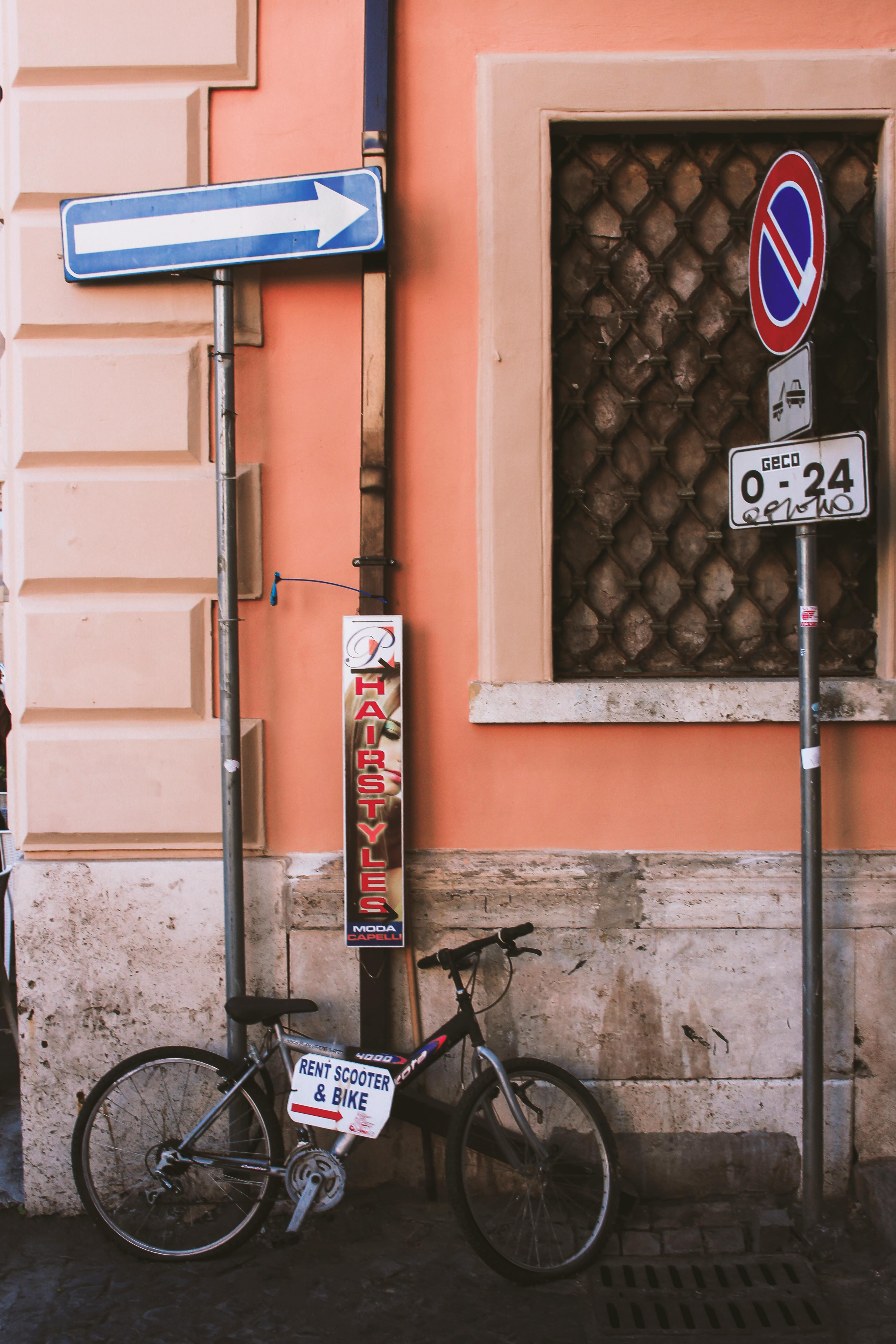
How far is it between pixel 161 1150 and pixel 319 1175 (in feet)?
1.81

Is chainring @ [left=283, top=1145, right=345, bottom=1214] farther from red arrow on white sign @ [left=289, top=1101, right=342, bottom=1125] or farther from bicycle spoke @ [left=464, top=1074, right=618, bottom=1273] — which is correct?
bicycle spoke @ [left=464, top=1074, right=618, bottom=1273]

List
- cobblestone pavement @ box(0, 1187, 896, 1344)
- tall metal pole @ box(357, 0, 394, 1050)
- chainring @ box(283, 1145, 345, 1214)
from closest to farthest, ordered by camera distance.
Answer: cobblestone pavement @ box(0, 1187, 896, 1344)
chainring @ box(283, 1145, 345, 1214)
tall metal pole @ box(357, 0, 394, 1050)

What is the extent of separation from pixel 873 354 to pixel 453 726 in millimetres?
2117

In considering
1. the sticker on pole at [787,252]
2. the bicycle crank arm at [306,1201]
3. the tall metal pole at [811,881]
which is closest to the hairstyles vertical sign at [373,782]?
the bicycle crank arm at [306,1201]

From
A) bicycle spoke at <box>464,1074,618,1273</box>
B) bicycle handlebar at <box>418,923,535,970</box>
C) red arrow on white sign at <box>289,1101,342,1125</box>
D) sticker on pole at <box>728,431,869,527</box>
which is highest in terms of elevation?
sticker on pole at <box>728,431,869,527</box>

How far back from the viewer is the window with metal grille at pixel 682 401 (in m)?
3.33

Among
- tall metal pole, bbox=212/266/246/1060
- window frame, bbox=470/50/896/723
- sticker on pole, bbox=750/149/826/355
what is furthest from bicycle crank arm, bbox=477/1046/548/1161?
sticker on pole, bbox=750/149/826/355

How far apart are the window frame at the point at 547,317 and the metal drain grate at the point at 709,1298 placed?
179 centimetres

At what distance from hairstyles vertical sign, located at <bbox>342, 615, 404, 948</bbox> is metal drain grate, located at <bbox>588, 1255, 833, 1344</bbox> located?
1.26 meters

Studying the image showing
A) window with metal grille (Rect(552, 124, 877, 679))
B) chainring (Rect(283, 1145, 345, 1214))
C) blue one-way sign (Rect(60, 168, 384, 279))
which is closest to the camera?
chainring (Rect(283, 1145, 345, 1214))

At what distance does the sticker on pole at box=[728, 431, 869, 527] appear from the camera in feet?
9.09

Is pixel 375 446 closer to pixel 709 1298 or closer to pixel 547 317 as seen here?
pixel 547 317

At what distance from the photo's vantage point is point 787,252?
2828 mm

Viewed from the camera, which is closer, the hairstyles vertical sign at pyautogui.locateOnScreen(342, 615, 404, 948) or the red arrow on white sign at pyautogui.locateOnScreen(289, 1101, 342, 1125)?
the red arrow on white sign at pyautogui.locateOnScreen(289, 1101, 342, 1125)
